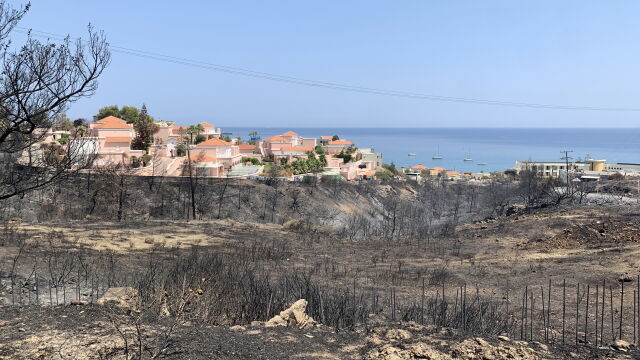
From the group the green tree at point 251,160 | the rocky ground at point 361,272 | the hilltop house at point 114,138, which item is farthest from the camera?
the green tree at point 251,160

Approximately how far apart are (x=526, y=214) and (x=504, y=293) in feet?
70.3

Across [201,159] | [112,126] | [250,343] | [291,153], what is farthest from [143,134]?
[250,343]

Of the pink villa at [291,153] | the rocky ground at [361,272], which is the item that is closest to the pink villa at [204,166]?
the pink villa at [291,153]

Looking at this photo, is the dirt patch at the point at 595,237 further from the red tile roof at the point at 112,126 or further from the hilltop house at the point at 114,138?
the red tile roof at the point at 112,126

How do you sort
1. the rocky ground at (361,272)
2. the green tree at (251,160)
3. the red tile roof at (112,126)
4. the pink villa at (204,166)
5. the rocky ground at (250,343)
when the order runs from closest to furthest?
the rocky ground at (250,343)
the rocky ground at (361,272)
the pink villa at (204,166)
the red tile roof at (112,126)
the green tree at (251,160)

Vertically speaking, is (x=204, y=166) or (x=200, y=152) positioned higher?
(x=200, y=152)

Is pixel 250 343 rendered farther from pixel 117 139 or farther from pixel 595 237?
pixel 117 139

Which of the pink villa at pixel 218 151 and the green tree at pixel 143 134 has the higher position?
the green tree at pixel 143 134

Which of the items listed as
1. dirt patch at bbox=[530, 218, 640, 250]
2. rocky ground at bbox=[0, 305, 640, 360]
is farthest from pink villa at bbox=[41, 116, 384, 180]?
rocky ground at bbox=[0, 305, 640, 360]

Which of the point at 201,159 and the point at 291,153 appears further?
the point at 291,153

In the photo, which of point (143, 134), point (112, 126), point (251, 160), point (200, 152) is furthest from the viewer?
point (251, 160)

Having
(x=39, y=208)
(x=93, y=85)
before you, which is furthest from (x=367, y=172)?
(x=93, y=85)

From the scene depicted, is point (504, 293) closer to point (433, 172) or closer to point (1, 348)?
point (1, 348)

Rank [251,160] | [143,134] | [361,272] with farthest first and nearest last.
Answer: [251,160]
[143,134]
[361,272]
